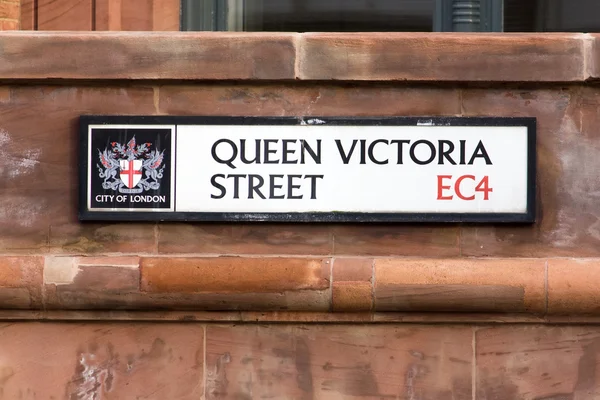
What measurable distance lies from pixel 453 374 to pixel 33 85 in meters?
2.71

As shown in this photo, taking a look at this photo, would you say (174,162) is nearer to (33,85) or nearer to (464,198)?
(33,85)

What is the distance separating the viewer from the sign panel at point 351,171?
17.1 ft

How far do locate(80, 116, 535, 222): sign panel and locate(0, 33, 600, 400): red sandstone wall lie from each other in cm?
8

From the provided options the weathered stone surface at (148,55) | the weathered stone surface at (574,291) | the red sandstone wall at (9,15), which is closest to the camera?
the weathered stone surface at (574,291)

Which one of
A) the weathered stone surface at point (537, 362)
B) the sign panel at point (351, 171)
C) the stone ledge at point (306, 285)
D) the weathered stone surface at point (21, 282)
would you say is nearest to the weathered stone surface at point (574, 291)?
the stone ledge at point (306, 285)

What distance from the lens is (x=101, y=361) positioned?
5.25 metres

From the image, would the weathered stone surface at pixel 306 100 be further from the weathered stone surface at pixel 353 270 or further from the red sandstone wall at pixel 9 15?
the red sandstone wall at pixel 9 15

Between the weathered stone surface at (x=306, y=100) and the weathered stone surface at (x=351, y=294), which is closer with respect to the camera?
the weathered stone surface at (x=351, y=294)

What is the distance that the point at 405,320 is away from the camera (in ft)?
17.0

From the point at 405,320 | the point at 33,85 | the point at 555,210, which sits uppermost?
the point at 33,85

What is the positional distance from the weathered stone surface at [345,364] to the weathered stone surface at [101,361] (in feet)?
0.51

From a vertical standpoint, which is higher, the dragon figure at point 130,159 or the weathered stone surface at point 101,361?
the dragon figure at point 130,159

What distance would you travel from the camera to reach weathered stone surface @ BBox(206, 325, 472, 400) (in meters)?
5.20

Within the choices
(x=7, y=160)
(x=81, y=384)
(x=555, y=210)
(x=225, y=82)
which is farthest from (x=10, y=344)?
(x=555, y=210)
